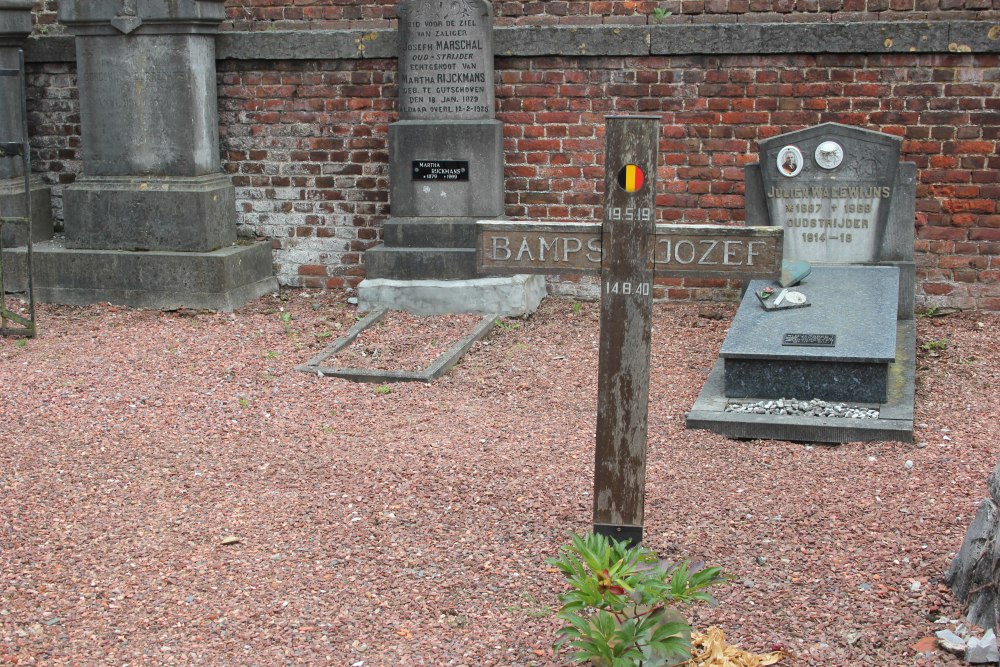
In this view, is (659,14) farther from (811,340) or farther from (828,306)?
(811,340)

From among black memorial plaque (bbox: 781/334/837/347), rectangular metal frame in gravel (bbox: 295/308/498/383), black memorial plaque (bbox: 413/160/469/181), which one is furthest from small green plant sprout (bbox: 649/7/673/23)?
black memorial plaque (bbox: 781/334/837/347)

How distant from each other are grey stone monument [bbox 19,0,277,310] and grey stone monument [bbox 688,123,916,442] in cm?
378

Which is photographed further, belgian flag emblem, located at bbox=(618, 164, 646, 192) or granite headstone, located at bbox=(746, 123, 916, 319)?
granite headstone, located at bbox=(746, 123, 916, 319)

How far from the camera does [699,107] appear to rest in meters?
7.79

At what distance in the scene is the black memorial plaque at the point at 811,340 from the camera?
5562 mm

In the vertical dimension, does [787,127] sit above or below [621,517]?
above

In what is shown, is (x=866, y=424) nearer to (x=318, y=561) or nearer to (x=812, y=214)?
(x=812, y=214)

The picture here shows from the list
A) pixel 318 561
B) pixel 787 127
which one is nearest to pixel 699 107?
pixel 787 127

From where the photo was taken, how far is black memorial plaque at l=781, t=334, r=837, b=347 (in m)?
5.56

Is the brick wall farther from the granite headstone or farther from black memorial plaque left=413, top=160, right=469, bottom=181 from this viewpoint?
the granite headstone

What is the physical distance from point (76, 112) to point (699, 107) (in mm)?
4862

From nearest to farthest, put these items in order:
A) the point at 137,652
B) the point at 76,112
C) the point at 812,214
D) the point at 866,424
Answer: the point at 137,652 → the point at 866,424 → the point at 812,214 → the point at 76,112

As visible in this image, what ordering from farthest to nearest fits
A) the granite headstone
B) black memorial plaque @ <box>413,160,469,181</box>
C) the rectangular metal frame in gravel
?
black memorial plaque @ <box>413,160,469,181</box>
the granite headstone
the rectangular metal frame in gravel

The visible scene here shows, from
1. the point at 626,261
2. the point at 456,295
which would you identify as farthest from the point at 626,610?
the point at 456,295
